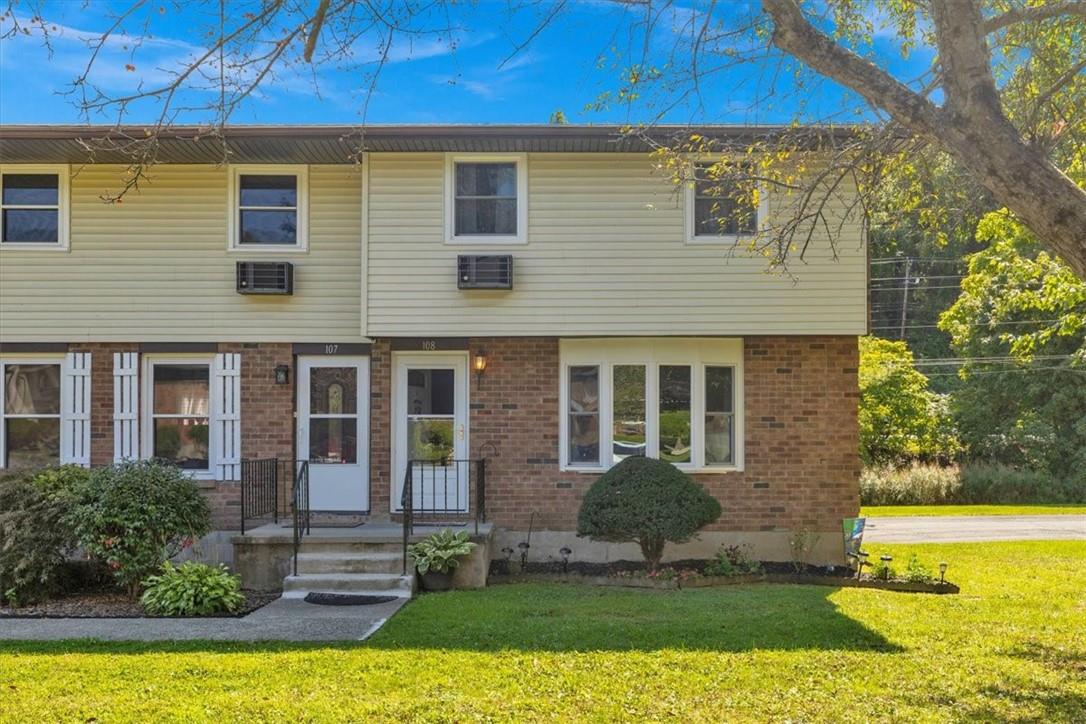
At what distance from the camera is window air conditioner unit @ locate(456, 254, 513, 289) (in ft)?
33.4

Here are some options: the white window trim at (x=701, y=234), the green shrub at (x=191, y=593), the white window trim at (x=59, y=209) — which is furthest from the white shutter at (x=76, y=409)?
the white window trim at (x=701, y=234)

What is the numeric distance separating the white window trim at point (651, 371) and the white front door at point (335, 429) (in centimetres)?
250

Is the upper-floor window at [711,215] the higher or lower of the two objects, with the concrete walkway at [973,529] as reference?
higher

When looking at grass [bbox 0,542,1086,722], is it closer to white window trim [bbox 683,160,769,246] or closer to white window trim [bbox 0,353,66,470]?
white window trim [bbox 683,160,769,246]

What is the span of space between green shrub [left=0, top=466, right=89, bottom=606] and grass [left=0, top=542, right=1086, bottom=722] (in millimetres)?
1991

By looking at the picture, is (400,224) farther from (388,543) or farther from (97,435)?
(97,435)

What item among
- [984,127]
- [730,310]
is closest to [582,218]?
[730,310]

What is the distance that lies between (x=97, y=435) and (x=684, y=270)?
24.6ft

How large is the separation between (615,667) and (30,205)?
9.39 m

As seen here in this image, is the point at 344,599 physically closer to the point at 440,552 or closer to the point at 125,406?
the point at 440,552

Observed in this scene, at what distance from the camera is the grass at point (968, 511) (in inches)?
771

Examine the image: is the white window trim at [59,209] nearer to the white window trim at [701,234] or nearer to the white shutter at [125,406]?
the white shutter at [125,406]

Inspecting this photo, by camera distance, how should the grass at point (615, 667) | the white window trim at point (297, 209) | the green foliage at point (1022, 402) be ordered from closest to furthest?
the grass at point (615, 667) < the white window trim at point (297, 209) < the green foliage at point (1022, 402)

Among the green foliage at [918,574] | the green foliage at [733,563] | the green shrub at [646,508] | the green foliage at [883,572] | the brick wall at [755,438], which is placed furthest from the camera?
the brick wall at [755,438]
